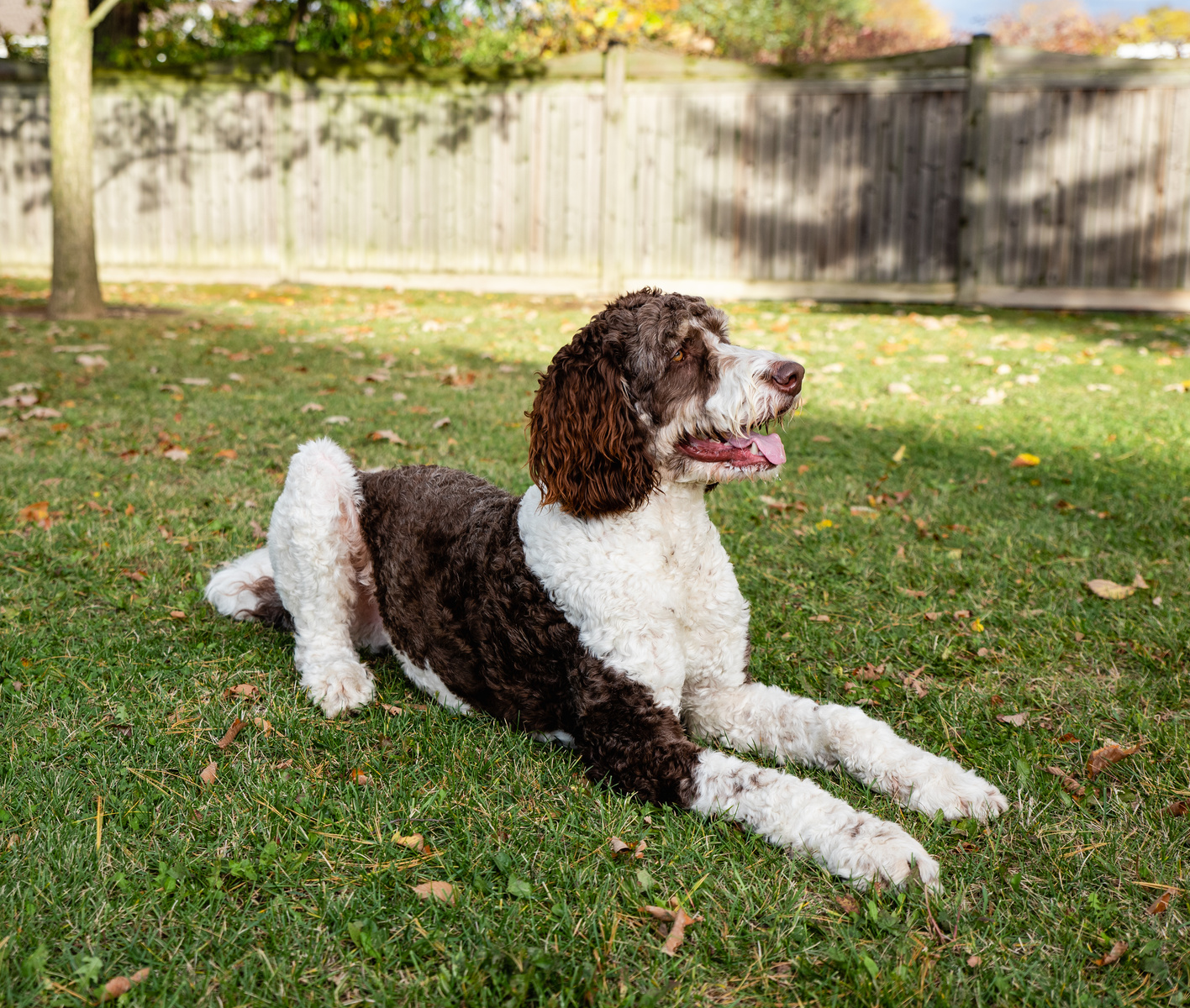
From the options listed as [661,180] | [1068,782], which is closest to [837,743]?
[1068,782]

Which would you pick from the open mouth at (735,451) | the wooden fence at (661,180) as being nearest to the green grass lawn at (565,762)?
the open mouth at (735,451)

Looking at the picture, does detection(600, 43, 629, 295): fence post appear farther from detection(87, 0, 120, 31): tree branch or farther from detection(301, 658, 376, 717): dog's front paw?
detection(301, 658, 376, 717): dog's front paw

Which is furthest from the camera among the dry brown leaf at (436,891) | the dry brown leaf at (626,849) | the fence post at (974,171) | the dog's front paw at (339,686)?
the fence post at (974,171)

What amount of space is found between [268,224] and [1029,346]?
1019cm

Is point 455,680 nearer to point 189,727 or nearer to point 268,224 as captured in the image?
point 189,727

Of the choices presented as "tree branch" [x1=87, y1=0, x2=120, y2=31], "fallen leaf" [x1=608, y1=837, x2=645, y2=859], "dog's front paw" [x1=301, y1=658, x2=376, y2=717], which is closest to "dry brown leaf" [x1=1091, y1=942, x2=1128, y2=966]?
"fallen leaf" [x1=608, y1=837, x2=645, y2=859]

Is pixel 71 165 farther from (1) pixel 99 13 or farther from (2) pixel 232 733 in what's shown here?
(2) pixel 232 733

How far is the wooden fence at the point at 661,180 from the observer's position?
1192cm

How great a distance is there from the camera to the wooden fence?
11922mm

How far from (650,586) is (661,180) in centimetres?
1131

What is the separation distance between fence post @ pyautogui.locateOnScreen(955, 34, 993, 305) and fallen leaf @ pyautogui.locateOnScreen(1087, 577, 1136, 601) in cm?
934

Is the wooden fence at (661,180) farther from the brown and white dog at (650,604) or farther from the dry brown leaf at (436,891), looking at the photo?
the dry brown leaf at (436,891)

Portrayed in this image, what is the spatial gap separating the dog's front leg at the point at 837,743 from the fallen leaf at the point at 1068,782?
0.24 metres

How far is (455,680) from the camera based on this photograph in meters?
3.03
